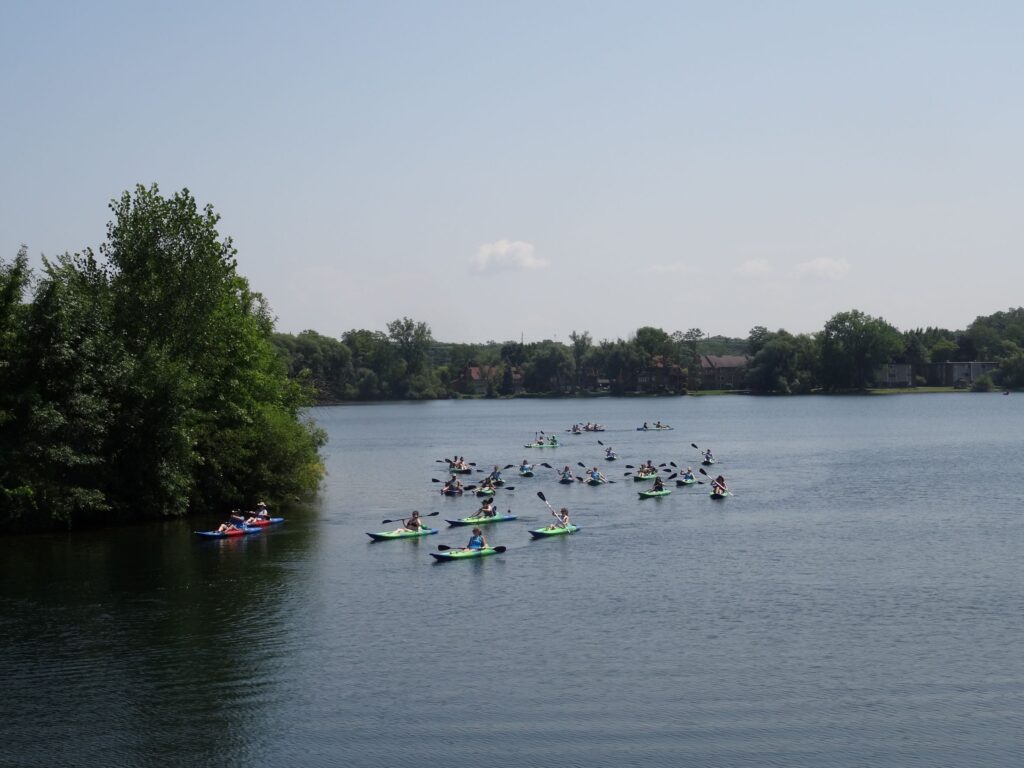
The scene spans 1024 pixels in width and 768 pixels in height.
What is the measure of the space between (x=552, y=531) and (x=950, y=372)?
550ft

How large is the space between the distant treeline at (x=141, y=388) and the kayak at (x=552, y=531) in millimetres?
13600

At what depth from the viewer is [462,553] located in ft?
120

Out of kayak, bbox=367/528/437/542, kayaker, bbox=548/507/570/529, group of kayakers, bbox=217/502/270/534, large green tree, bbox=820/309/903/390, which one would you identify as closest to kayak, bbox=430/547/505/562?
kayak, bbox=367/528/437/542

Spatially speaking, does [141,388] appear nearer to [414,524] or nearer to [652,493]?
[414,524]

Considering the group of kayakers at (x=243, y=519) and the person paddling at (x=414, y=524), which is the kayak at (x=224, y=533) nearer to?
the group of kayakers at (x=243, y=519)

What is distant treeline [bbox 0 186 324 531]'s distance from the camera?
129 ft

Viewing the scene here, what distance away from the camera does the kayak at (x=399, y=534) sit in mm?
40781

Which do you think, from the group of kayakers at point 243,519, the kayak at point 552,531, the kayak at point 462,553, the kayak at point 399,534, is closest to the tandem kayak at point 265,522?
the group of kayakers at point 243,519

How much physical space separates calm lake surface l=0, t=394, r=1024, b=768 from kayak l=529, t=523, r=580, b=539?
1087mm

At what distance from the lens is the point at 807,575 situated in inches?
1282

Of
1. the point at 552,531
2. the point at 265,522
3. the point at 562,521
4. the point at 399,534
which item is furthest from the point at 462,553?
the point at 265,522

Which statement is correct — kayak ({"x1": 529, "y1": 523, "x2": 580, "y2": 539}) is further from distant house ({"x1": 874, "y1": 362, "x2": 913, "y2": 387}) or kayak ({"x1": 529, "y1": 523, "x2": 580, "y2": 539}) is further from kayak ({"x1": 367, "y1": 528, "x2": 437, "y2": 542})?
distant house ({"x1": 874, "y1": 362, "x2": 913, "y2": 387})

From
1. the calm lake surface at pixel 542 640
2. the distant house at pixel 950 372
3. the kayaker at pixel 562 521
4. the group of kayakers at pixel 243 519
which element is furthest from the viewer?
the distant house at pixel 950 372

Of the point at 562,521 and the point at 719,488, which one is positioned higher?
the point at 719,488
